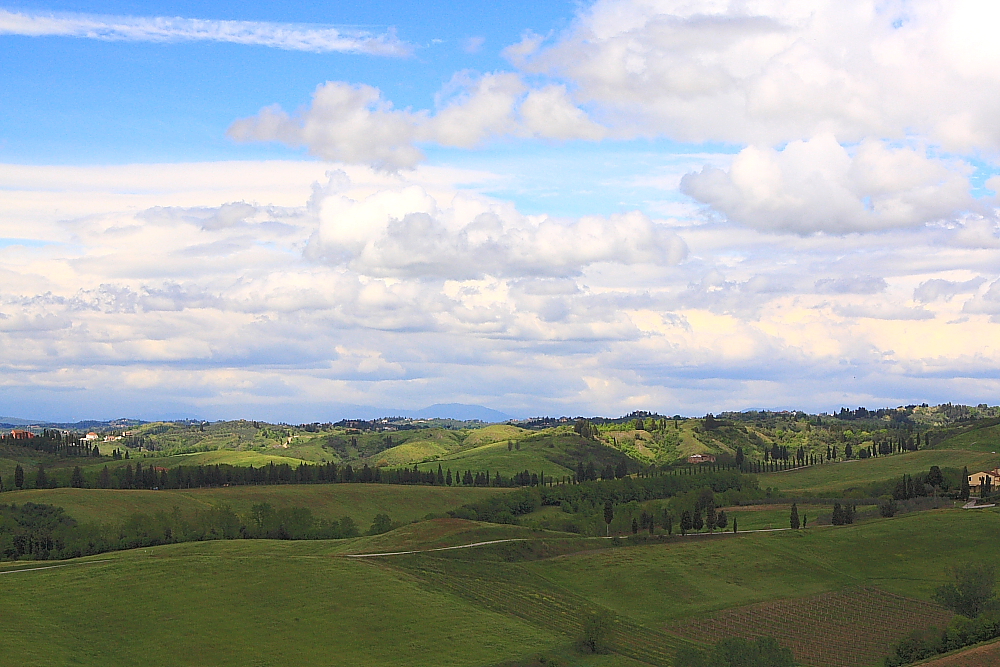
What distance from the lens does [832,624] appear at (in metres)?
159

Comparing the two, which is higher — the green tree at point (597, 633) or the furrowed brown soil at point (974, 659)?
the furrowed brown soil at point (974, 659)

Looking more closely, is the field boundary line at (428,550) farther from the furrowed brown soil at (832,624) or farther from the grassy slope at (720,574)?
the furrowed brown soil at (832,624)

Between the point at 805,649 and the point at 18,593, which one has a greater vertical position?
the point at 18,593

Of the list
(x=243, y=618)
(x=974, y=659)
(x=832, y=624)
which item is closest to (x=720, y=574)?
(x=832, y=624)

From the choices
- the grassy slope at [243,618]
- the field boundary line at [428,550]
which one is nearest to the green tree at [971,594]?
the grassy slope at [243,618]

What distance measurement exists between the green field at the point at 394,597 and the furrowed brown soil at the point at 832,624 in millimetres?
4343

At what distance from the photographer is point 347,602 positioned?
474 feet

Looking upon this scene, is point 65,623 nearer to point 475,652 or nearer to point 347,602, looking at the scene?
point 347,602

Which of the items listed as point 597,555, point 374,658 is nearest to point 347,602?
point 374,658

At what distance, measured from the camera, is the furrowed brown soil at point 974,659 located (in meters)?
102

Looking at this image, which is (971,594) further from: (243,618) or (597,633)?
(243,618)

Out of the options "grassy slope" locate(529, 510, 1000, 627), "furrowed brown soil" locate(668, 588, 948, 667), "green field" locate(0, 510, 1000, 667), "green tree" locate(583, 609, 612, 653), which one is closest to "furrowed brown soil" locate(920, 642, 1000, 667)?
"furrowed brown soil" locate(668, 588, 948, 667)

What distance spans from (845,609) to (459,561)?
233 ft

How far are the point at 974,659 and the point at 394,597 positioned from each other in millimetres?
82573
